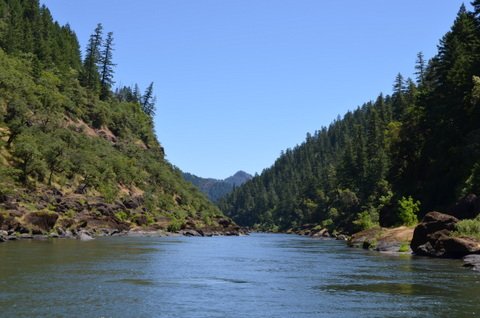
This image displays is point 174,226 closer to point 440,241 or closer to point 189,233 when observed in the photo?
point 189,233

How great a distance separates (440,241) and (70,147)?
2821 inches

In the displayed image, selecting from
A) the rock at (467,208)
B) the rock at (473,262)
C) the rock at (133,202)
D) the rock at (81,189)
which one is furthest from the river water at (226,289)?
the rock at (133,202)

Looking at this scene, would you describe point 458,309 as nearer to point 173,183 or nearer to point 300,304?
point 300,304

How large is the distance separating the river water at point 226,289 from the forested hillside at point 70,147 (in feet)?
107

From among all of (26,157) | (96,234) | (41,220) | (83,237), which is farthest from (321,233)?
(41,220)

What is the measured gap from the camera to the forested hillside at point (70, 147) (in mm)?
73375

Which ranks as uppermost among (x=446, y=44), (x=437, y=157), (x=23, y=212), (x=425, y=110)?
(x=446, y=44)

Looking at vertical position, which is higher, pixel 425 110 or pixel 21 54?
pixel 21 54

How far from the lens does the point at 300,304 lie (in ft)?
62.5

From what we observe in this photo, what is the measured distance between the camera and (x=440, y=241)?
129 feet

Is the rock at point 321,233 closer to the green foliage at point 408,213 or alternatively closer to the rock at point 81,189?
the rock at point 81,189

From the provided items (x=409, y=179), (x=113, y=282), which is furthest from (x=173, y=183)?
(x=113, y=282)

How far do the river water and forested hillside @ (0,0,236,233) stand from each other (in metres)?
32.6

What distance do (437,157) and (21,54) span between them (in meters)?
85.6
